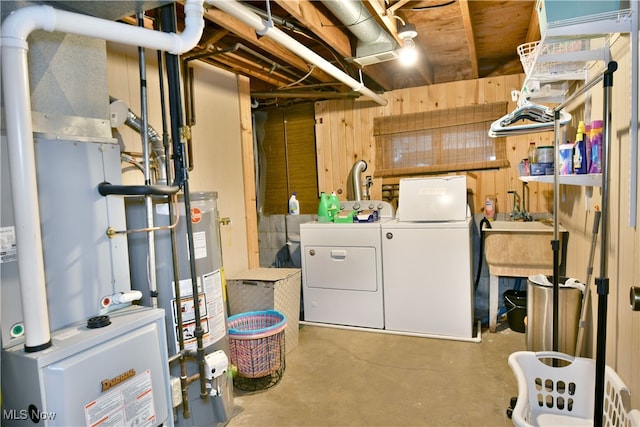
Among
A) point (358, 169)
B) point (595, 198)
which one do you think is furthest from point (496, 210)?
point (595, 198)

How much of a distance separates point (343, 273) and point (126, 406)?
87.8 inches

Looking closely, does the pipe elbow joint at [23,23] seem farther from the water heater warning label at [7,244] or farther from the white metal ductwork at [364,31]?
the white metal ductwork at [364,31]

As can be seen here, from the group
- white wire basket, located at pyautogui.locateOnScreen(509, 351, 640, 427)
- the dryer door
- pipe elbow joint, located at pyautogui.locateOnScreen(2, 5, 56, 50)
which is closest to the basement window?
the dryer door

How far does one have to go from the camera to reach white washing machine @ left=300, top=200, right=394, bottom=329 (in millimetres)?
3256

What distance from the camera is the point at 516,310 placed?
3.16m

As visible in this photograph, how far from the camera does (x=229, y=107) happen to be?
3098 millimetres

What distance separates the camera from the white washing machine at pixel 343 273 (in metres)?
3.26

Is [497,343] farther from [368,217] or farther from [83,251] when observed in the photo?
[83,251]

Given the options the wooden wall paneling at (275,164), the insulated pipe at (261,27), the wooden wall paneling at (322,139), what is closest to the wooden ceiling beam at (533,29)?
the insulated pipe at (261,27)

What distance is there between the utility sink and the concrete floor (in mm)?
558

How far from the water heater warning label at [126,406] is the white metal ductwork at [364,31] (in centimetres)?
191

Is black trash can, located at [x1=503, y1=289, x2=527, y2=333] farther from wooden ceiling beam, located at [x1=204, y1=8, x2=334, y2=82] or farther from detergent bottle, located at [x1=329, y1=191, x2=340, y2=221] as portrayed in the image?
wooden ceiling beam, located at [x1=204, y1=8, x2=334, y2=82]

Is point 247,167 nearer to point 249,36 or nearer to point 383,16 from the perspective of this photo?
point 249,36

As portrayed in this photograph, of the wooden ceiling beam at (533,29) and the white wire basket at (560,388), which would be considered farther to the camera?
the wooden ceiling beam at (533,29)
